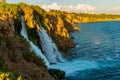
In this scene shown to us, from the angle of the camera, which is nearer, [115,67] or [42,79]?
[42,79]

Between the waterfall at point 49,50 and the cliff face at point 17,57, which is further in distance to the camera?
the waterfall at point 49,50

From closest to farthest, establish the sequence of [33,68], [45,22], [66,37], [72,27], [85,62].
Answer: [33,68] → [85,62] → [45,22] → [66,37] → [72,27]

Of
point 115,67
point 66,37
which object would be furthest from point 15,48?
point 66,37

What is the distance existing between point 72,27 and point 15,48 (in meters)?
133

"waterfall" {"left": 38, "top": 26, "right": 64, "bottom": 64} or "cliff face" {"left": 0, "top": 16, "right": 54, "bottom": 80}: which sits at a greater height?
"cliff face" {"left": 0, "top": 16, "right": 54, "bottom": 80}

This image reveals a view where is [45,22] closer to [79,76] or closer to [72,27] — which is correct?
[79,76]

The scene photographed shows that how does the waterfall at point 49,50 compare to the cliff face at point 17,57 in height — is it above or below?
below

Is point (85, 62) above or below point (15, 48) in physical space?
below

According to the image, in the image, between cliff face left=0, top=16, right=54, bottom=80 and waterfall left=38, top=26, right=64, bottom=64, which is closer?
cliff face left=0, top=16, right=54, bottom=80

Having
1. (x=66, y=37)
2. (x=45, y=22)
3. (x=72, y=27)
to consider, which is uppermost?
(x=45, y=22)

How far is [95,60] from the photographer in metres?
56.2

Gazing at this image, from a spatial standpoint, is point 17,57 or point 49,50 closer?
point 17,57

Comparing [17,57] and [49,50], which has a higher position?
[17,57]

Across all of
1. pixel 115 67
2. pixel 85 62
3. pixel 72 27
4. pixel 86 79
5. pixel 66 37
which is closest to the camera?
pixel 86 79
